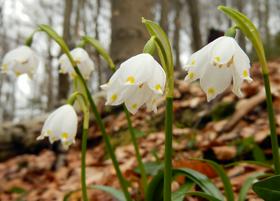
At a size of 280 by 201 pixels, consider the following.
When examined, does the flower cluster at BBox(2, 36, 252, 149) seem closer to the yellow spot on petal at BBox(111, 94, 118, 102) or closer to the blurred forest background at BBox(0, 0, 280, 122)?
the yellow spot on petal at BBox(111, 94, 118, 102)

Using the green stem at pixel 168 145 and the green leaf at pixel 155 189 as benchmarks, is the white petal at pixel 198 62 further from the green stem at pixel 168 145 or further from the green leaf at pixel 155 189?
the green leaf at pixel 155 189

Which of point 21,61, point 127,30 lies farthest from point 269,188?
point 127,30

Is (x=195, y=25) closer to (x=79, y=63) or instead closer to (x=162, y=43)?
(x=79, y=63)

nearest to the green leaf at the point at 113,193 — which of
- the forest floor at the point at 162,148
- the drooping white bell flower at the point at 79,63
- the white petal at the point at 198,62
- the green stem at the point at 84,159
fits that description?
the green stem at the point at 84,159

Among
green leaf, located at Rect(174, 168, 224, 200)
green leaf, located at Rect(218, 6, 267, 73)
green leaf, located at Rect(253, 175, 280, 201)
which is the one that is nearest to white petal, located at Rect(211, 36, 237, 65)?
green leaf, located at Rect(218, 6, 267, 73)

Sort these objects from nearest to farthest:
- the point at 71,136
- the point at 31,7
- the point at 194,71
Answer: the point at 194,71 → the point at 71,136 → the point at 31,7

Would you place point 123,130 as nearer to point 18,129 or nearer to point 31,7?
point 18,129

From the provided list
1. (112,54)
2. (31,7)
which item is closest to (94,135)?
(112,54)
